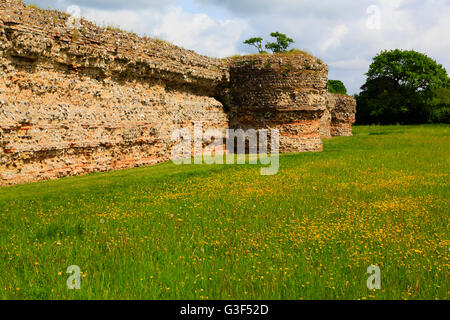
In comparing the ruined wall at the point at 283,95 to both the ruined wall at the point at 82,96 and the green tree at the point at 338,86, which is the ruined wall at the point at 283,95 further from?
the green tree at the point at 338,86

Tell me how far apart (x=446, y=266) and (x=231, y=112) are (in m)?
17.2

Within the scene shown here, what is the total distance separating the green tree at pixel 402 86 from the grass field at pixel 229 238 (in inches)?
1864

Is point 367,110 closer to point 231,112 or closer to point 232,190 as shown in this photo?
point 231,112

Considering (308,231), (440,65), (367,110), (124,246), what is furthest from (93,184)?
(440,65)

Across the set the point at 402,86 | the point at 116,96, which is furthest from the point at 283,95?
the point at 402,86

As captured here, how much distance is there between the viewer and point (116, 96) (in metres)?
15.5

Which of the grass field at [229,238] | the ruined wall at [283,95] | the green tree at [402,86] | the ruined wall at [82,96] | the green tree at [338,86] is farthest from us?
the green tree at [338,86]

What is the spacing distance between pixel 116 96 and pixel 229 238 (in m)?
10.8

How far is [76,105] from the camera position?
14.0 metres

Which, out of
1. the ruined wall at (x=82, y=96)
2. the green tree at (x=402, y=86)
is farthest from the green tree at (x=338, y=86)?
the ruined wall at (x=82, y=96)

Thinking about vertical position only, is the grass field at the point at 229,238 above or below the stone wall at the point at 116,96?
below

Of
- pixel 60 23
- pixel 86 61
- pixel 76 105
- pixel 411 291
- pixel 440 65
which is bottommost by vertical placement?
pixel 411 291

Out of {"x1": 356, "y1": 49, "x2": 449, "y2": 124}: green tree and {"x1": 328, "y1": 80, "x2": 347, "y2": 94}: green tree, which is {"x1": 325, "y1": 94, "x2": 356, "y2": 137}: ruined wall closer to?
{"x1": 356, "y1": 49, "x2": 449, "y2": 124}: green tree

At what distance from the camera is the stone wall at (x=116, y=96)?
40.2 feet
